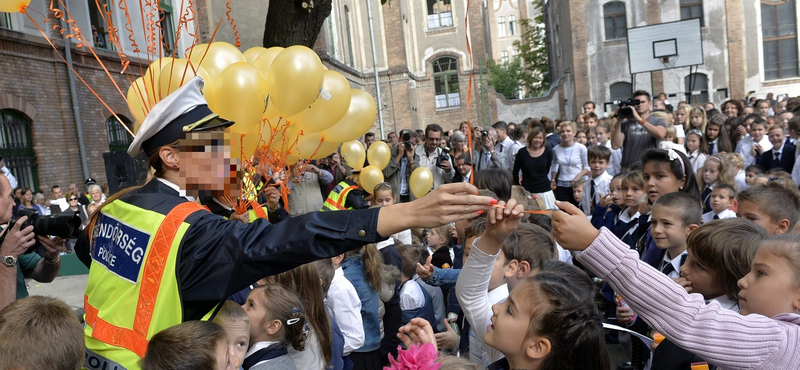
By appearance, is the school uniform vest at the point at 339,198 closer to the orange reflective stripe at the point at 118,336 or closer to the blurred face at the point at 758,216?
the blurred face at the point at 758,216

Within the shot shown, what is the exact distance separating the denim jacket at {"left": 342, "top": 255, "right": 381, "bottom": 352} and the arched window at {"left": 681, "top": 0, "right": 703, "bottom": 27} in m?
30.1

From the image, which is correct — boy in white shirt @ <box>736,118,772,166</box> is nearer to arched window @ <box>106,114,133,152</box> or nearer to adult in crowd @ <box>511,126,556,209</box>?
adult in crowd @ <box>511,126,556,209</box>

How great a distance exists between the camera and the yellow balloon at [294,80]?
145 inches

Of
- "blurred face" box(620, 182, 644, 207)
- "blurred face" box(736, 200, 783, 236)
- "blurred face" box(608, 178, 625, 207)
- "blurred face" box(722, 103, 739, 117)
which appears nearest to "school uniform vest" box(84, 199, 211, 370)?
"blurred face" box(736, 200, 783, 236)

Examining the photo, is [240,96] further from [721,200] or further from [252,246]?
[721,200]

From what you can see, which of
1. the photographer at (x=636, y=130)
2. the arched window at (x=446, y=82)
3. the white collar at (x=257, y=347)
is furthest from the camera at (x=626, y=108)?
the arched window at (x=446, y=82)

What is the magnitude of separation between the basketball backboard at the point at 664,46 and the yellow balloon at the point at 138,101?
1001 inches

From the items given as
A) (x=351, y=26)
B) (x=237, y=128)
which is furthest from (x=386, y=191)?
(x=351, y=26)

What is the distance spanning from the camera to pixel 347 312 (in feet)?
12.3

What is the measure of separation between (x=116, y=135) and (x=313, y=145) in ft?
37.3

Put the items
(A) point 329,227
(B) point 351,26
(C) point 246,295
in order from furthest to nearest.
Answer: (B) point 351,26, (C) point 246,295, (A) point 329,227

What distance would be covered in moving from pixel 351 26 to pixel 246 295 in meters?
25.2

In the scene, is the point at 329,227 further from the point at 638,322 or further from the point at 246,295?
the point at 638,322

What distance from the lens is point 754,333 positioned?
1.84m
